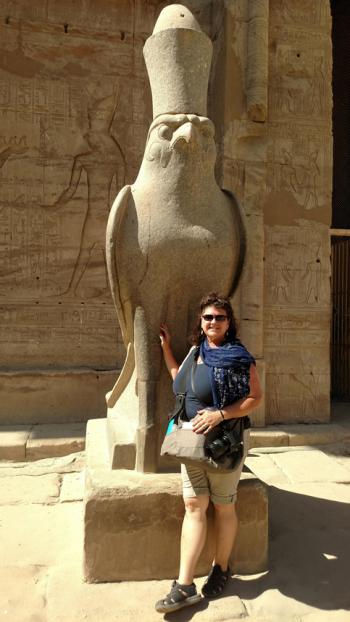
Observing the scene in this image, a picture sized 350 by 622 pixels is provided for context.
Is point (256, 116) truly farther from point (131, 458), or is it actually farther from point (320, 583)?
point (320, 583)

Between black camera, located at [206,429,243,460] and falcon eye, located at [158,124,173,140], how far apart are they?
5.18 feet

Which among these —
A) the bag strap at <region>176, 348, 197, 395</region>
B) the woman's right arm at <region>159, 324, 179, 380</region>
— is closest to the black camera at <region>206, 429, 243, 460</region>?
the bag strap at <region>176, 348, 197, 395</region>

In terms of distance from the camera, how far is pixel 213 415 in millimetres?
2133

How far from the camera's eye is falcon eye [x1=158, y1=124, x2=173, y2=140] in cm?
260

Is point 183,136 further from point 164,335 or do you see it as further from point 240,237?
point 164,335

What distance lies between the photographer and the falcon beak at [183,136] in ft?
8.29

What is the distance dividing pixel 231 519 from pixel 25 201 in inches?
190

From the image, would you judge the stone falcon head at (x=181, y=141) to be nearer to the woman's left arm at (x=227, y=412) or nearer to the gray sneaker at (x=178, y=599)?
the woman's left arm at (x=227, y=412)

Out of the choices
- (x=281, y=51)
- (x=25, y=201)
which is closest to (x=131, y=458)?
(x=25, y=201)

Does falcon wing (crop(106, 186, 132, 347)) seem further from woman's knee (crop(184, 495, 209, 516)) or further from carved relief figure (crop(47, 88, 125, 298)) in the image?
carved relief figure (crop(47, 88, 125, 298))

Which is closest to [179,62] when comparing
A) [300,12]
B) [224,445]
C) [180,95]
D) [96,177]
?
[180,95]

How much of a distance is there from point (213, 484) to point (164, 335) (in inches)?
31.7

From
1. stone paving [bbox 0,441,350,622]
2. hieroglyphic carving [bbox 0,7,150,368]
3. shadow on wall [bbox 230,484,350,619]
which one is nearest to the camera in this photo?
stone paving [bbox 0,441,350,622]

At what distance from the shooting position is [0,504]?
3.60 m
